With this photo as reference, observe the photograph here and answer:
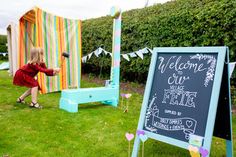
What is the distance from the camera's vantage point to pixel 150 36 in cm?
833

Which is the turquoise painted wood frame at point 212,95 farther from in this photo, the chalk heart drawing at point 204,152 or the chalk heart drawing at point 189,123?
the chalk heart drawing at point 189,123

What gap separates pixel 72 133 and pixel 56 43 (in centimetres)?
384

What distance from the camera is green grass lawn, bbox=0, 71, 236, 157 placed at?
3.49 metres

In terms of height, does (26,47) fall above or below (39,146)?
above

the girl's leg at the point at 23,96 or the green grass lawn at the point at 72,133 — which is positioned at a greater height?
the girl's leg at the point at 23,96

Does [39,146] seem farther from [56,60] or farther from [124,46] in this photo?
[124,46]

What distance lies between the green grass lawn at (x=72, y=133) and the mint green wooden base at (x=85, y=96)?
16 centimetres

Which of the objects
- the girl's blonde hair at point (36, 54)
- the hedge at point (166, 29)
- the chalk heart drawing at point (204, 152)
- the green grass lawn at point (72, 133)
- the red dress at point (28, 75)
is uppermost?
the hedge at point (166, 29)

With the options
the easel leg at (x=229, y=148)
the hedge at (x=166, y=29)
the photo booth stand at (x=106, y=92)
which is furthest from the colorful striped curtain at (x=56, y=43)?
the easel leg at (x=229, y=148)

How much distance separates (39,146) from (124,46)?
6.29m

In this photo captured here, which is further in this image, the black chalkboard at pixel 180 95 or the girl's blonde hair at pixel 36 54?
the girl's blonde hair at pixel 36 54

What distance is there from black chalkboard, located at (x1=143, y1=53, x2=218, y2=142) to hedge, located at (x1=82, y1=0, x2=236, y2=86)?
3.31 meters

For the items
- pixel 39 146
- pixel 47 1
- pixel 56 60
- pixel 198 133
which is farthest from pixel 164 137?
pixel 47 1

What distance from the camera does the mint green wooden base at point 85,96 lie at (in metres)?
5.45
